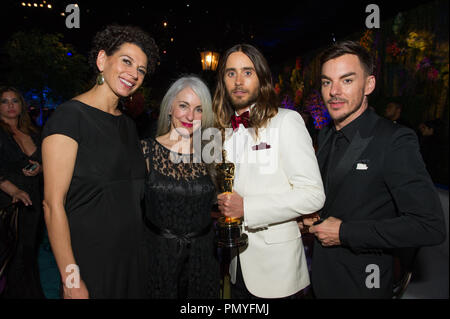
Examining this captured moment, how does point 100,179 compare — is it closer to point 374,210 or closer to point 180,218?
point 180,218

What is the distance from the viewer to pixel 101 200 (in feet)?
5.79

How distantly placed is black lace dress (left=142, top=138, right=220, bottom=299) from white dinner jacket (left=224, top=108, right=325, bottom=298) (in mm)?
440

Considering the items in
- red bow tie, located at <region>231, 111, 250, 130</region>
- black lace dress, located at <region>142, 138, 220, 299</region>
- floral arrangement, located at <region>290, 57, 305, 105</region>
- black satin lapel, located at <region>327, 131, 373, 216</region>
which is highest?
floral arrangement, located at <region>290, 57, 305, 105</region>

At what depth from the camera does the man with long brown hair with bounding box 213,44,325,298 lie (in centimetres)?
170

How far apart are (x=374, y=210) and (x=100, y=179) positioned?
67.1 inches

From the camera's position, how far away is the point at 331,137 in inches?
80.0

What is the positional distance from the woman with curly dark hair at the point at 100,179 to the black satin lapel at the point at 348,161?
1.39 meters

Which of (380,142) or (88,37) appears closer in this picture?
(380,142)

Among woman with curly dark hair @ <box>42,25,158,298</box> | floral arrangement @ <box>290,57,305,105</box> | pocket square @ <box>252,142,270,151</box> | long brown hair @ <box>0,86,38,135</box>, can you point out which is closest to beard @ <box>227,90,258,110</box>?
pocket square @ <box>252,142,270,151</box>

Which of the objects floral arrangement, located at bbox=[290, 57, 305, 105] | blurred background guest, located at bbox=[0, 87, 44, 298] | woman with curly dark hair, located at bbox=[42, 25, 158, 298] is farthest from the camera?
floral arrangement, located at bbox=[290, 57, 305, 105]

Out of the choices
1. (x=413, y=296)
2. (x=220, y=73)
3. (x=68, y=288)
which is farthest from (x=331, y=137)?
(x=413, y=296)

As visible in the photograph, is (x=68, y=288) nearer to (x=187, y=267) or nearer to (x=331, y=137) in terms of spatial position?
(x=187, y=267)

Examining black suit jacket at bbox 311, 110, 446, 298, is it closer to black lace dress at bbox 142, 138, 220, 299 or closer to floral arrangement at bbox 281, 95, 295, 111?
black lace dress at bbox 142, 138, 220, 299

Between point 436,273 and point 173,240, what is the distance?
3.27m
